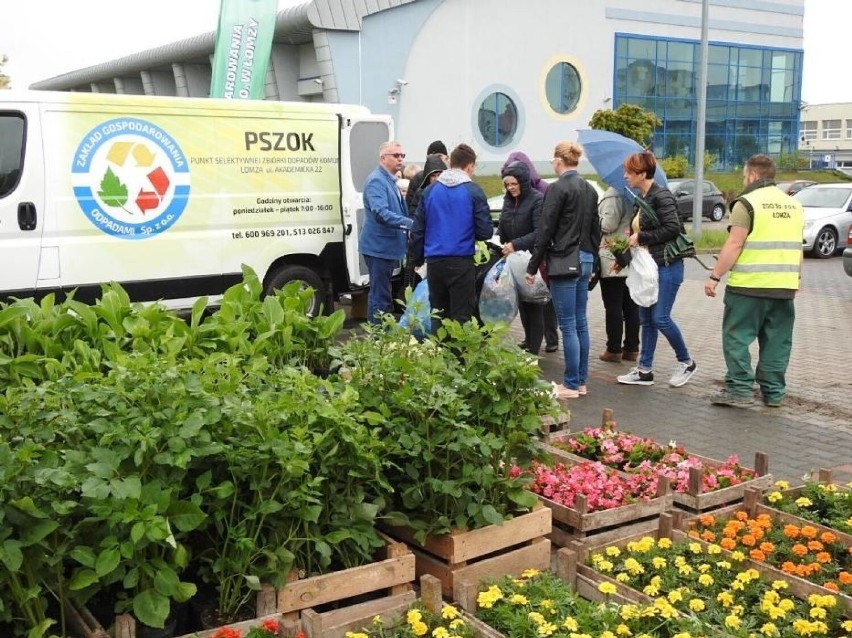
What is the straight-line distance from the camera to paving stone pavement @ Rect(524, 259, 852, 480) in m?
6.32

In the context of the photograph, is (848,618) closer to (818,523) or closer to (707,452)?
(818,523)

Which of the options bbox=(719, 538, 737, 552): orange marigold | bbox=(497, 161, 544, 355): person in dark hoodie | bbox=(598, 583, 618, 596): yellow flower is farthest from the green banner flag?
bbox=(598, 583, 618, 596): yellow flower

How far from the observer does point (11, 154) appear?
8.13 meters

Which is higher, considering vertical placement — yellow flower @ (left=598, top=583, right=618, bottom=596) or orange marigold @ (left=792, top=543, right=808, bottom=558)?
yellow flower @ (left=598, top=583, right=618, bottom=596)

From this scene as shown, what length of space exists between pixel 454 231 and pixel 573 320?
120cm

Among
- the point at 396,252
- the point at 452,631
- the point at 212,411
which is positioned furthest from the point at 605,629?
the point at 396,252

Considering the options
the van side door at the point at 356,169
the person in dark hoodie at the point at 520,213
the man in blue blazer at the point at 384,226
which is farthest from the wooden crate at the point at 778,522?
the van side door at the point at 356,169

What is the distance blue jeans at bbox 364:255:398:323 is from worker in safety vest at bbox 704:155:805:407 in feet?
9.96

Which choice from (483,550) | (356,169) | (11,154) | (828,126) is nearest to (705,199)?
(356,169)

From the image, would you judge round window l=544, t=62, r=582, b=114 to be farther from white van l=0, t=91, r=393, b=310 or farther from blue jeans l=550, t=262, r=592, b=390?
blue jeans l=550, t=262, r=592, b=390

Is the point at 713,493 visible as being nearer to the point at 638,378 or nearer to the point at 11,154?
the point at 638,378

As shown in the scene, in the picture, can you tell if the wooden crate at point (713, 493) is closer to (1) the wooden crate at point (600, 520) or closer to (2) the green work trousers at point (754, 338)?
(1) the wooden crate at point (600, 520)

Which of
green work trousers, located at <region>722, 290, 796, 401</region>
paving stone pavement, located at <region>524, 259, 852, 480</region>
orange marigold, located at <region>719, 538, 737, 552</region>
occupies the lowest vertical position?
paving stone pavement, located at <region>524, 259, 852, 480</region>

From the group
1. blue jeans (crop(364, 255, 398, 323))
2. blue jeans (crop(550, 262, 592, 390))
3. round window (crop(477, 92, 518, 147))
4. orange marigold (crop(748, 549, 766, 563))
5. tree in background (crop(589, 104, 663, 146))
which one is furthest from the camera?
round window (crop(477, 92, 518, 147))
